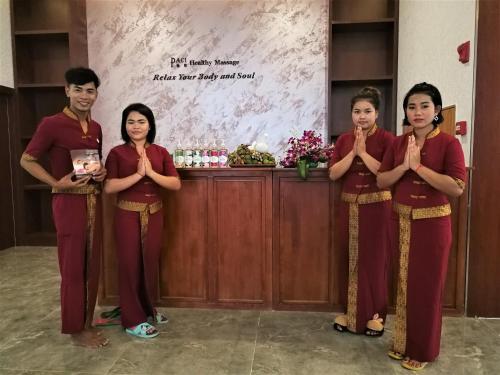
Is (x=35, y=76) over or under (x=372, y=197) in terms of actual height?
over

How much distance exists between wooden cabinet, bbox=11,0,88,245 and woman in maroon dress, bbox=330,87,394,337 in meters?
3.79

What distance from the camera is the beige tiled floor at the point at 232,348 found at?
6.88 ft

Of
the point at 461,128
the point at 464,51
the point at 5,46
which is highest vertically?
the point at 5,46

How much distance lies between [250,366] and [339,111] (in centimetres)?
345

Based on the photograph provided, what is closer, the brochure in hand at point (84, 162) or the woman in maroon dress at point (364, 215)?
the brochure in hand at point (84, 162)

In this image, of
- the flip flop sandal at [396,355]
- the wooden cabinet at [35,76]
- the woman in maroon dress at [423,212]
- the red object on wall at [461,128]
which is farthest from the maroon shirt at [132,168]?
the wooden cabinet at [35,76]

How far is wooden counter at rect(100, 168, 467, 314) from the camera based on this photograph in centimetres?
284

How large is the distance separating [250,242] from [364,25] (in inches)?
122

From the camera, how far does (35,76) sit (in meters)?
5.14

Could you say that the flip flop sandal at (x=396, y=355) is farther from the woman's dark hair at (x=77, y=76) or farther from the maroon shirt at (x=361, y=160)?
the woman's dark hair at (x=77, y=76)

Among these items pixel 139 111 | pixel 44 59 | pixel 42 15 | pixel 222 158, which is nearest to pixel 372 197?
pixel 222 158

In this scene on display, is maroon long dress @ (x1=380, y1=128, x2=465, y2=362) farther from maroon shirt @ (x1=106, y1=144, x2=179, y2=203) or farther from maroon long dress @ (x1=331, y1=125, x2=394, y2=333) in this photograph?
maroon shirt @ (x1=106, y1=144, x2=179, y2=203)

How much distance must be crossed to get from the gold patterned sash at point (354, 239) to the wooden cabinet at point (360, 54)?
7.68ft

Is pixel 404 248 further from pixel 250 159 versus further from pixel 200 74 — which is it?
pixel 200 74
